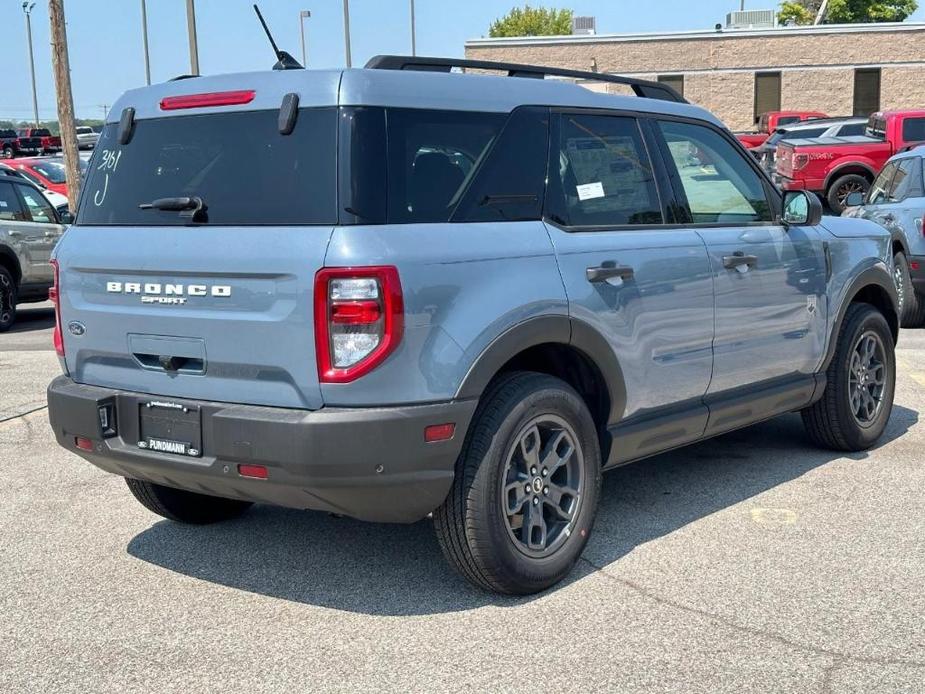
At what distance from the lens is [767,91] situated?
43.3 m

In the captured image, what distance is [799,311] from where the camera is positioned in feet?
18.9

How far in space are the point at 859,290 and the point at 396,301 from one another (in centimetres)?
355

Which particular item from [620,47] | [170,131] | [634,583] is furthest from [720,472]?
[620,47]

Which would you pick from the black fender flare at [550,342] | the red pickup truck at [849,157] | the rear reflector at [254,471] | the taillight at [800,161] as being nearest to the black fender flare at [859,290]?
the black fender flare at [550,342]

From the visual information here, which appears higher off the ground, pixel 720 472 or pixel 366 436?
pixel 366 436

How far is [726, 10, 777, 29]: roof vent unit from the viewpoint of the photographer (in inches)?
1762

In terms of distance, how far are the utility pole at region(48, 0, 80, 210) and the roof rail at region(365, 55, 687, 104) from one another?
14334 mm

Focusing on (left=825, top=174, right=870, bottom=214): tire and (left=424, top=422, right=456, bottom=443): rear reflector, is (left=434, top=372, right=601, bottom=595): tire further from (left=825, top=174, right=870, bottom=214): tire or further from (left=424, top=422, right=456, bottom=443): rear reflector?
(left=825, top=174, right=870, bottom=214): tire

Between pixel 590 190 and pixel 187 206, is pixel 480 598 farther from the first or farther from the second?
pixel 187 206

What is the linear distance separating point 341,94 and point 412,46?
47.3 meters

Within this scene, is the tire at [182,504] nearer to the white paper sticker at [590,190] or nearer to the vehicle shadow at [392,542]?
the vehicle shadow at [392,542]

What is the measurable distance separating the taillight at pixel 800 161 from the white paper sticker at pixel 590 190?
1863cm

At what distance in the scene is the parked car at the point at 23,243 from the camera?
42.7 ft

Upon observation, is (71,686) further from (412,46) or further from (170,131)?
(412,46)
